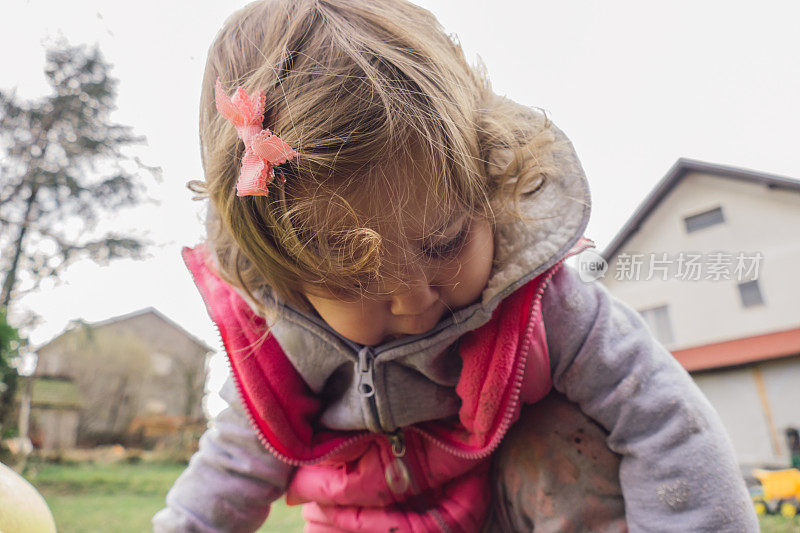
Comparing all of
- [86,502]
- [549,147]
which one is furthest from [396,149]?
[86,502]

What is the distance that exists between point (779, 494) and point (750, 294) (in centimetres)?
394

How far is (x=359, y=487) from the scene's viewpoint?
68cm

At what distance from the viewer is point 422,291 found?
50 cm

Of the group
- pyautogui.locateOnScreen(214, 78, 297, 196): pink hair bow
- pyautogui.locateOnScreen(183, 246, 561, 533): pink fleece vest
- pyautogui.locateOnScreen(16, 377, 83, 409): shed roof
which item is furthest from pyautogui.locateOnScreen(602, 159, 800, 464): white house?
pyautogui.locateOnScreen(16, 377, 83, 409): shed roof

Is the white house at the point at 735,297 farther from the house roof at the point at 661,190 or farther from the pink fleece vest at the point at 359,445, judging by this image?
the pink fleece vest at the point at 359,445

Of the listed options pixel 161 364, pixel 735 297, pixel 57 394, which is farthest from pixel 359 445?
pixel 161 364

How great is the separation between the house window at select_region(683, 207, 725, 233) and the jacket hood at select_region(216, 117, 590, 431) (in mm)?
5486

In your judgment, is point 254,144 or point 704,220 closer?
point 254,144

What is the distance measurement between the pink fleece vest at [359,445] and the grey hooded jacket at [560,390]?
3cm

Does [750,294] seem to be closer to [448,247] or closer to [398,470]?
[398,470]

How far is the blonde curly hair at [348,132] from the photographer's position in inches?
17.5

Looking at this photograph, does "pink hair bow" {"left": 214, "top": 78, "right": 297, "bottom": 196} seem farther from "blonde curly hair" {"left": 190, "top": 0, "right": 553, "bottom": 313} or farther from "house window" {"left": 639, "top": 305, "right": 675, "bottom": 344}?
"house window" {"left": 639, "top": 305, "right": 675, "bottom": 344}

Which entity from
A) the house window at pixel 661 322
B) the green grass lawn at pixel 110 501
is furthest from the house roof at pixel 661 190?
the green grass lawn at pixel 110 501

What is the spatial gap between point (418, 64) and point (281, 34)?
0.13 meters
